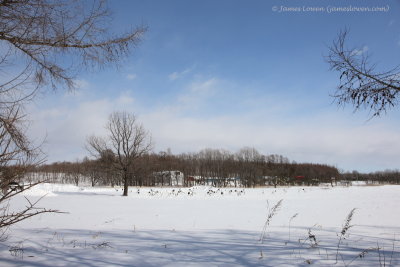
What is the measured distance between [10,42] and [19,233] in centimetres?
419

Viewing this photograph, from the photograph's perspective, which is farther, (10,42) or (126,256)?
(126,256)

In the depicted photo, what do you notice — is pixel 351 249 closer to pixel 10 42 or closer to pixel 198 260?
pixel 198 260

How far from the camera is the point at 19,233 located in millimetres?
5203

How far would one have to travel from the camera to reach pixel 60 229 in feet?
19.1

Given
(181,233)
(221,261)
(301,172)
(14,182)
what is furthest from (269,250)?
(301,172)

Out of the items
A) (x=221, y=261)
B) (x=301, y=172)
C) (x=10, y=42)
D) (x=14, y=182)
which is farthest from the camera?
(x=301, y=172)

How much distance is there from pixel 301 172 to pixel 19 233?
4433 inches

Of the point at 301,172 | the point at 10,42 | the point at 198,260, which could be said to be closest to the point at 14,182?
the point at 10,42

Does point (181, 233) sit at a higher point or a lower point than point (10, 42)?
lower

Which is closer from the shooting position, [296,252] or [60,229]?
[296,252]

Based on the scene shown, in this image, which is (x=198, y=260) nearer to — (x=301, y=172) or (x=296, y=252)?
(x=296, y=252)

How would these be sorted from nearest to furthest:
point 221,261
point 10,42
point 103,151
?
1. point 10,42
2. point 221,261
3. point 103,151

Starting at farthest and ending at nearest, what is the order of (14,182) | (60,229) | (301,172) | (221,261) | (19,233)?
(301,172), (60,229), (19,233), (221,261), (14,182)

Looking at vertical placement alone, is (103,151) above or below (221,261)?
above
